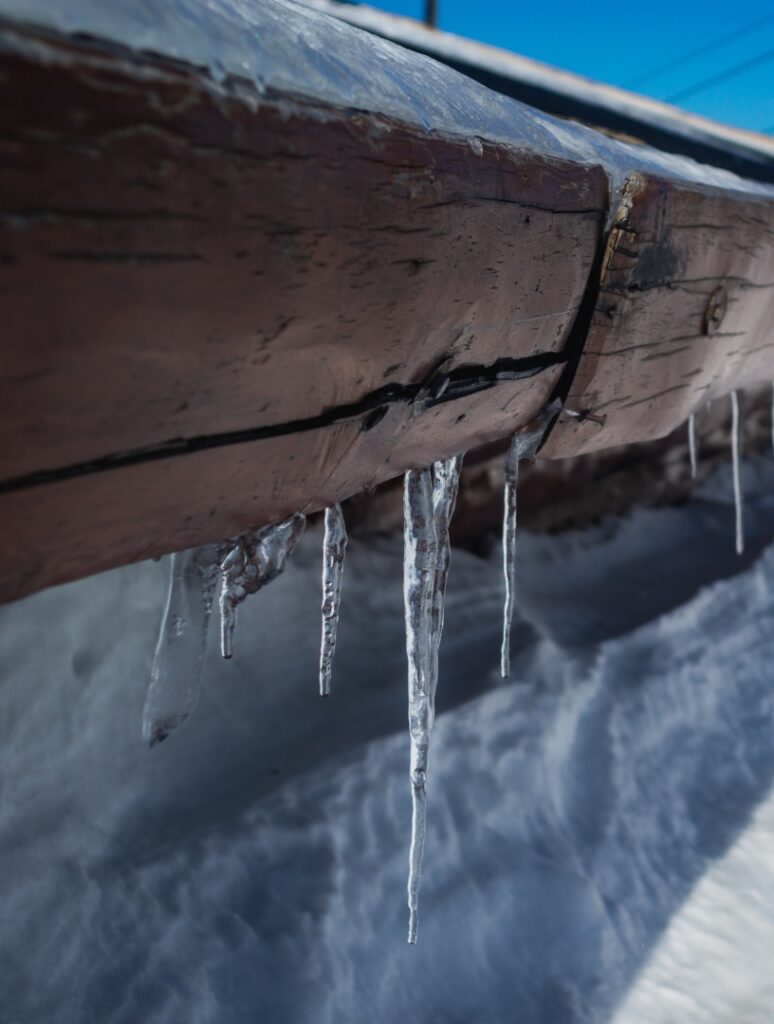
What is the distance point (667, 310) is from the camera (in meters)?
0.73

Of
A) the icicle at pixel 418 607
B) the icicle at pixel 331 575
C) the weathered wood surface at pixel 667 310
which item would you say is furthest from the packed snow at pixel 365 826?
the weathered wood surface at pixel 667 310

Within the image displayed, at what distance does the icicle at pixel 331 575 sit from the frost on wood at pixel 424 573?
73 millimetres

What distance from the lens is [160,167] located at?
30 cm

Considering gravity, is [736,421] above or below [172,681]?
above

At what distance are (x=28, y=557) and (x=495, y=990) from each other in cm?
147

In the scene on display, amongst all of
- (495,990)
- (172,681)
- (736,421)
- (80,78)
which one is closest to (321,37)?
(80,78)

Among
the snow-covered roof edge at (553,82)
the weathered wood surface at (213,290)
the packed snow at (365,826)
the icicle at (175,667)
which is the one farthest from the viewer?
the snow-covered roof edge at (553,82)

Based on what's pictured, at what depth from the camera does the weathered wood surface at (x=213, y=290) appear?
285 mm

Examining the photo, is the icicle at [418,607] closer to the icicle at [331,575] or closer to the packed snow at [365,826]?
the icicle at [331,575]

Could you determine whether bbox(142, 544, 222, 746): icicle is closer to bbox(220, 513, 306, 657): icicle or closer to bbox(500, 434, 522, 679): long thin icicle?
bbox(220, 513, 306, 657): icicle

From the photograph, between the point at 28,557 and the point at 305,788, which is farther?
the point at 305,788

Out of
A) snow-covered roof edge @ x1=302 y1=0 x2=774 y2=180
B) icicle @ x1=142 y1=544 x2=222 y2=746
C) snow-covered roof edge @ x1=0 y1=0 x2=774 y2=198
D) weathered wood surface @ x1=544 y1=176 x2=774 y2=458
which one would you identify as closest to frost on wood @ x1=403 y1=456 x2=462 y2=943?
weathered wood surface @ x1=544 y1=176 x2=774 y2=458

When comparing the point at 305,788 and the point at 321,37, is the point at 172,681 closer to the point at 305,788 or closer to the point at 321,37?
the point at 321,37

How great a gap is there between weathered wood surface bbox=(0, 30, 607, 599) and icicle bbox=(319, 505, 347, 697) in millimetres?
280
